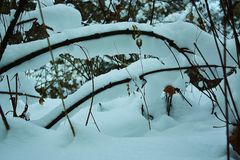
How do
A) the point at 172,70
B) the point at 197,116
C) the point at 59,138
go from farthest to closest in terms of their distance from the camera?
the point at 197,116 < the point at 172,70 < the point at 59,138

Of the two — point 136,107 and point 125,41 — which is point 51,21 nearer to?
point 125,41

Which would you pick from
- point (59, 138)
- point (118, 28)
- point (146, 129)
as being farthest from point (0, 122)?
point (146, 129)

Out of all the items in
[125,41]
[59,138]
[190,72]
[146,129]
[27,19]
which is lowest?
[146,129]

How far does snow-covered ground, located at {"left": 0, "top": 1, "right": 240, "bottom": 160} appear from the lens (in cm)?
110

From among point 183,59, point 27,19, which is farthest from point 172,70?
point 27,19

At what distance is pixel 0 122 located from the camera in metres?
1.21

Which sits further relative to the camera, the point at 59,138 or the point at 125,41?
the point at 125,41

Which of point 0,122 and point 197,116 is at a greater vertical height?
point 0,122

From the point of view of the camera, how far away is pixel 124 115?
1.86 m

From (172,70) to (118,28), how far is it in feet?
1.35

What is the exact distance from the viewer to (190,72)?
5.82ft

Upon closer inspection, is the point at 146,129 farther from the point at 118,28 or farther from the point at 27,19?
the point at 27,19

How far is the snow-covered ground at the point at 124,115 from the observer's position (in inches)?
43.2

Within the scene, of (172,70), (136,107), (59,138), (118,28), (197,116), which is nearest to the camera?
(59,138)
